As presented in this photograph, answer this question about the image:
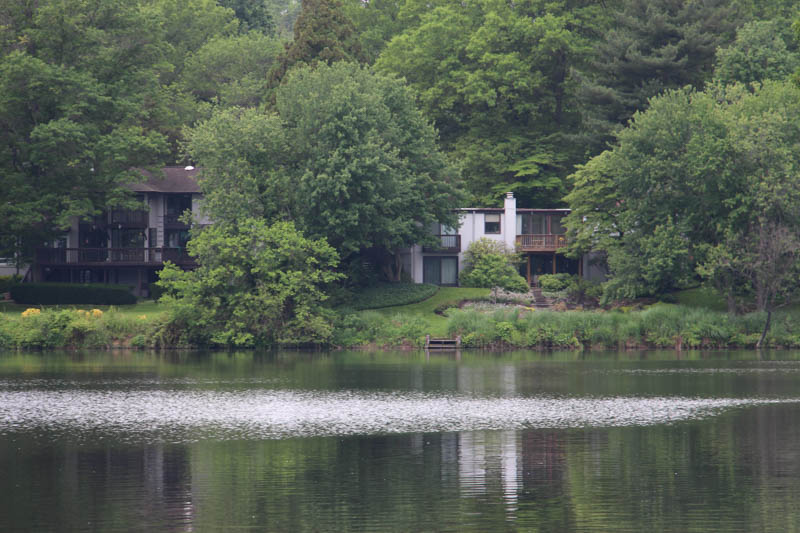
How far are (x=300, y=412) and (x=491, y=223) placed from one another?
4649cm

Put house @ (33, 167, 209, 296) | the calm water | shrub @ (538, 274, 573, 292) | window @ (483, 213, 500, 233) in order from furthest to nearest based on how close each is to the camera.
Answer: window @ (483, 213, 500, 233) → house @ (33, 167, 209, 296) → shrub @ (538, 274, 573, 292) → the calm water

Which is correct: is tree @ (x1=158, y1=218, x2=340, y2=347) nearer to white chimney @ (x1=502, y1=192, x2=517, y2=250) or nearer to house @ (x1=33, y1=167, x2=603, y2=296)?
house @ (x1=33, y1=167, x2=603, y2=296)

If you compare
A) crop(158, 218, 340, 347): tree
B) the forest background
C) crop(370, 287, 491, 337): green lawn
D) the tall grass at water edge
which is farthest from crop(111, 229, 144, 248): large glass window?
the tall grass at water edge

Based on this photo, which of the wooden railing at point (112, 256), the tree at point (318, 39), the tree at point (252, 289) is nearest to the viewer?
the tree at point (252, 289)

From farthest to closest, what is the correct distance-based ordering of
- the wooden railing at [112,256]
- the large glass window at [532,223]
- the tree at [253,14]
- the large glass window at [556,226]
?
the tree at [253,14], the large glass window at [556,226], the large glass window at [532,223], the wooden railing at [112,256]

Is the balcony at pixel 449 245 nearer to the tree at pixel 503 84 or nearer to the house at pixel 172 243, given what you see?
the house at pixel 172 243

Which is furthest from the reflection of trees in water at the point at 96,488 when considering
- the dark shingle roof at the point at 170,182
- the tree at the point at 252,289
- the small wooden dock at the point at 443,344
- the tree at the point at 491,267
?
the dark shingle roof at the point at 170,182

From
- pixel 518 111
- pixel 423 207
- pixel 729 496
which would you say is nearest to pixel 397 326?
pixel 423 207

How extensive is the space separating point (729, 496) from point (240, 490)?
988 centimetres

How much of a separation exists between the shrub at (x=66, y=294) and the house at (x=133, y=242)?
7049mm

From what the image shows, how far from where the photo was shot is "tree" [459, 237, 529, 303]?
7312 cm

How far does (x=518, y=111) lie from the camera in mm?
84688

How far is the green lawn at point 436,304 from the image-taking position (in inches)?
2552

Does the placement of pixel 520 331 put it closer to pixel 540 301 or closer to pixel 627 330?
pixel 627 330
